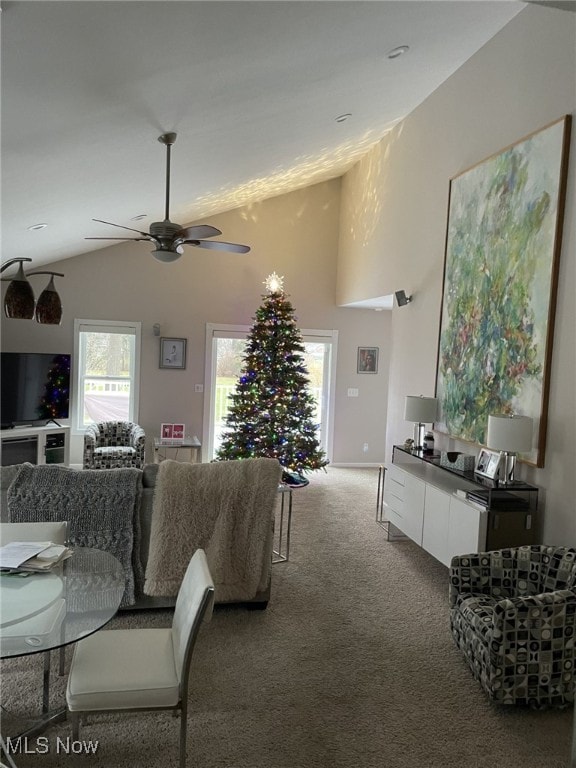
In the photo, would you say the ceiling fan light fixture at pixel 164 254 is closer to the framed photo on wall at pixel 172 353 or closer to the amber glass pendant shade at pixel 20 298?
the amber glass pendant shade at pixel 20 298

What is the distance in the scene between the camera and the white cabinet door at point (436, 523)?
4.02m

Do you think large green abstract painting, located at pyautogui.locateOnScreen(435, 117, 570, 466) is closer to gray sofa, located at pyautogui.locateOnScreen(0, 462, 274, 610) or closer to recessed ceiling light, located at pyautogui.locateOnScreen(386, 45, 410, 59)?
recessed ceiling light, located at pyautogui.locateOnScreen(386, 45, 410, 59)

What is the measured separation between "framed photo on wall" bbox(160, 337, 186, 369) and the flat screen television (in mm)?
1251

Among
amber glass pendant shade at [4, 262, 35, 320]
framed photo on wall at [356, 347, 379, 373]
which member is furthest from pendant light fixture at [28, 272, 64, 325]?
framed photo on wall at [356, 347, 379, 373]

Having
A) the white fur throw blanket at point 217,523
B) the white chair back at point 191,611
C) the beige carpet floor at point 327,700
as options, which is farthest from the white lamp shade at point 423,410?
the white chair back at point 191,611

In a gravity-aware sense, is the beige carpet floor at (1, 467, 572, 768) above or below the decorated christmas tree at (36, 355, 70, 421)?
below

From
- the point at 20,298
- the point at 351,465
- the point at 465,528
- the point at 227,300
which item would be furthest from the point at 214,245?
the point at 351,465

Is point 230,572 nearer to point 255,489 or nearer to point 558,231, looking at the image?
point 255,489

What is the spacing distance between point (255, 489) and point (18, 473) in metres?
1.40

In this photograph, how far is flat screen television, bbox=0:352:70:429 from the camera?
22.2 ft

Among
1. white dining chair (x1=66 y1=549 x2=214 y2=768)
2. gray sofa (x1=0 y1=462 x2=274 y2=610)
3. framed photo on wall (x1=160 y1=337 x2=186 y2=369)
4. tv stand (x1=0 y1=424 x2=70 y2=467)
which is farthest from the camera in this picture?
framed photo on wall (x1=160 y1=337 x2=186 y2=369)

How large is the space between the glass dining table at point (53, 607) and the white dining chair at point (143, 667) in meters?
0.22

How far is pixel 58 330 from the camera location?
7.53 meters

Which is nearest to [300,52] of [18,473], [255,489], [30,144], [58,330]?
[30,144]
